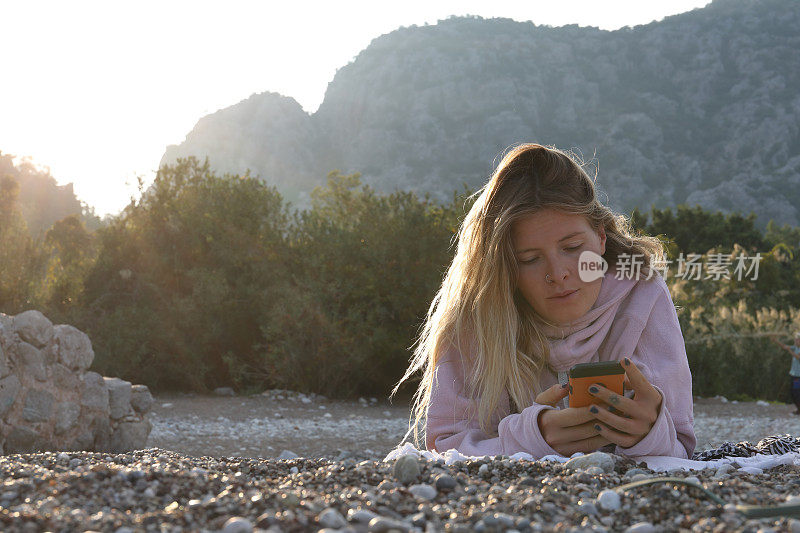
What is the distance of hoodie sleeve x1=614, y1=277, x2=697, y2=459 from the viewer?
2.75 meters

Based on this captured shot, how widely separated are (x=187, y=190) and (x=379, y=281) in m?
4.84

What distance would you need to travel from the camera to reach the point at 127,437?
20.9 feet

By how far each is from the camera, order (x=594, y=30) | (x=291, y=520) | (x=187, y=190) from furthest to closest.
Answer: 1. (x=594, y=30)
2. (x=187, y=190)
3. (x=291, y=520)

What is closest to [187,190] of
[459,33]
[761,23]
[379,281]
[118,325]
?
[118,325]

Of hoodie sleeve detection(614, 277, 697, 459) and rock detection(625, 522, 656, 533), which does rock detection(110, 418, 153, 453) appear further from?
rock detection(625, 522, 656, 533)

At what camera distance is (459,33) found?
366ft

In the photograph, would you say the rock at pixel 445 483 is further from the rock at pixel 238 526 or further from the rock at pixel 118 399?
the rock at pixel 118 399

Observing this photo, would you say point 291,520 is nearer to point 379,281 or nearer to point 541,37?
point 379,281

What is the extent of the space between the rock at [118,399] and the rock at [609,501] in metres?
5.88

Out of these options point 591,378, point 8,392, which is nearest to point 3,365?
point 8,392

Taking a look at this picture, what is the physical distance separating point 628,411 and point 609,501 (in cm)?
84

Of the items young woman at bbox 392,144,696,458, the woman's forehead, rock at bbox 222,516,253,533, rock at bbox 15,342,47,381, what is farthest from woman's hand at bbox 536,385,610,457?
rock at bbox 15,342,47,381

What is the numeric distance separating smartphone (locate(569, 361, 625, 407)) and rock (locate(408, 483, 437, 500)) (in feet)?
2.78

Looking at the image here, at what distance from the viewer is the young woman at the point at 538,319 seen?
277 centimetres
